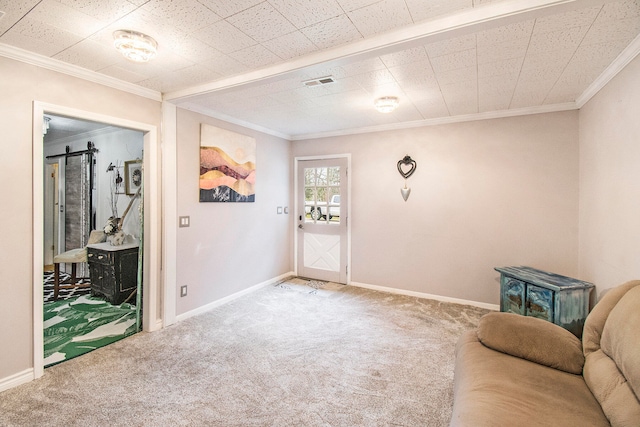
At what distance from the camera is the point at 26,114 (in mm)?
2205

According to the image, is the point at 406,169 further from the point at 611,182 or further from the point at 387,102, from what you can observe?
the point at 611,182

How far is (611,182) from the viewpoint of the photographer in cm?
251

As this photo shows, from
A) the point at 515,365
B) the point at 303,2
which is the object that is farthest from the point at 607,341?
the point at 303,2

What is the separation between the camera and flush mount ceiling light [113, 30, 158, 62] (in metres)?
1.92

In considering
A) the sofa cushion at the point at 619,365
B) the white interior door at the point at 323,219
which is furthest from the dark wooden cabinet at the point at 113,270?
the sofa cushion at the point at 619,365

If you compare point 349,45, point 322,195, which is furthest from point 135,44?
point 322,195

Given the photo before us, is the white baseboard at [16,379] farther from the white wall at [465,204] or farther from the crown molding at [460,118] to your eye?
the crown molding at [460,118]

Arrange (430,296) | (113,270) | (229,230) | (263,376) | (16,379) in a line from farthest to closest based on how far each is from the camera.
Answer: (430,296)
(229,230)
(113,270)
(263,376)
(16,379)

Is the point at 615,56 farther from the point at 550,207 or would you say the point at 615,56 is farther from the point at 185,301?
the point at 185,301

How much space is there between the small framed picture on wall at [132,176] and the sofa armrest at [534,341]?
4360mm

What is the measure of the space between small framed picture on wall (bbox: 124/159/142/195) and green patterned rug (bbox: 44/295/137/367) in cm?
152

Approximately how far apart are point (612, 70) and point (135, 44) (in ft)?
11.6

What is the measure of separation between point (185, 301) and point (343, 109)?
287cm

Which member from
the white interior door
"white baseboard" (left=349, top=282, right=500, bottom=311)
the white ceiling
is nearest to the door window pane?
the white interior door
